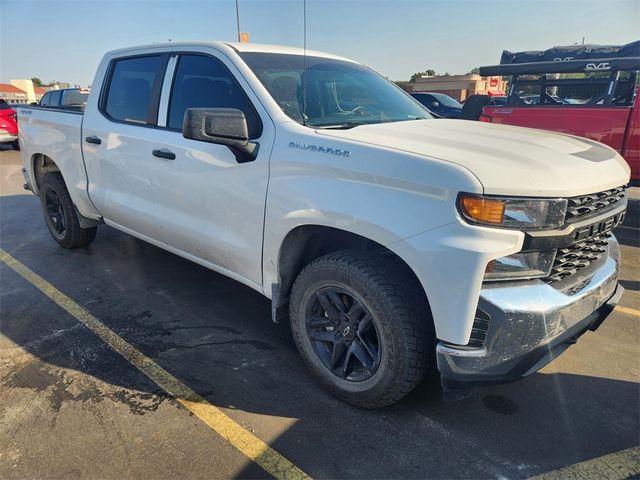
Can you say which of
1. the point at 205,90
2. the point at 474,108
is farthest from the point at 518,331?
the point at 474,108

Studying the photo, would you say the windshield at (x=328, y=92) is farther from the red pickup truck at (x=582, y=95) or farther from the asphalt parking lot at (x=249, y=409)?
the red pickup truck at (x=582, y=95)

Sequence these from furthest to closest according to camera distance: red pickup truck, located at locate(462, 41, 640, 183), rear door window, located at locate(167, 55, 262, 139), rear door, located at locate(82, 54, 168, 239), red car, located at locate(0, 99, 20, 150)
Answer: red car, located at locate(0, 99, 20, 150) → red pickup truck, located at locate(462, 41, 640, 183) → rear door, located at locate(82, 54, 168, 239) → rear door window, located at locate(167, 55, 262, 139)

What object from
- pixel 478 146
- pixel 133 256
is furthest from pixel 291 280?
pixel 133 256

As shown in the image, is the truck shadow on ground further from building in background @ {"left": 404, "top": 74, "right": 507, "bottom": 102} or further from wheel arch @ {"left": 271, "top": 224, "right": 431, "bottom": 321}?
building in background @ {"left": 404, "top": 74, "right": 507, "bottom": 102}

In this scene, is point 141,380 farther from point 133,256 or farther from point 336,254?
point 133,256

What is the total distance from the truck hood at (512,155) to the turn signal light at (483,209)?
0.05 metres

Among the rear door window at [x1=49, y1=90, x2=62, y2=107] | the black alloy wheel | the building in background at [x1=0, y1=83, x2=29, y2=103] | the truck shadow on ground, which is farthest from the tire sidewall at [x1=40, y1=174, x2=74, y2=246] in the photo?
the building in background at [x1=0, y1=83, x2=29, y2=103]

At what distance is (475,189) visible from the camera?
1983 millimetres

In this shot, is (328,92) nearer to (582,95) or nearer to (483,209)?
(483,209)

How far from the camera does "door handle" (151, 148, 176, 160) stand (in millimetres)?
3327

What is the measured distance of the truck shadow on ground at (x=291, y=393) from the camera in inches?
92.7

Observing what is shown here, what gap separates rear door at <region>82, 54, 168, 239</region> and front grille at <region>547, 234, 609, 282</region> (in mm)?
2662

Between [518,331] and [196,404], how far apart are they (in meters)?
1.77

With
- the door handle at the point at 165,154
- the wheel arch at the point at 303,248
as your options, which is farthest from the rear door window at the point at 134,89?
the wheel arch at the point at 303,248
